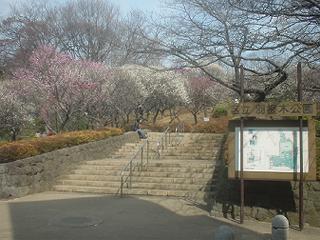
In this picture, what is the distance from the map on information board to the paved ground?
1.39m

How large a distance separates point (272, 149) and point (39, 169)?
7726 mm

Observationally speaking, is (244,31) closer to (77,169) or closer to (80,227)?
(80,227)

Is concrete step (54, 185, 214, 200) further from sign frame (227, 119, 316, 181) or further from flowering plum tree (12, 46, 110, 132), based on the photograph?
flowering plum tree (12, 46, 110, 132)

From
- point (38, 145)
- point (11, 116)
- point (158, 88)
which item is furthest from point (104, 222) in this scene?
point (158, 88)

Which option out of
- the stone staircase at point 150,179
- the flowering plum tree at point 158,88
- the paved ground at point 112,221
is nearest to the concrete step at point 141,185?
the stone staircase at point 150,179

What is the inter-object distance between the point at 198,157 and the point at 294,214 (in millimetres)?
9638

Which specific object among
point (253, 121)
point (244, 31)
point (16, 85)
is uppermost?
point (16, 85)

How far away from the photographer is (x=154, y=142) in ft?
78.4

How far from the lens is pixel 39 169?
14.8 metres

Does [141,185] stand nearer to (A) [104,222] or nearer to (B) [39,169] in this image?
(B) [39,169]

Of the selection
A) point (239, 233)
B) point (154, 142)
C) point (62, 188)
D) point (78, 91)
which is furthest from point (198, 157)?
point (239, 233)

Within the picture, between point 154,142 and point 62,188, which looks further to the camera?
point 154,142

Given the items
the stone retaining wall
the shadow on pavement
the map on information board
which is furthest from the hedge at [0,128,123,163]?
the map on information board

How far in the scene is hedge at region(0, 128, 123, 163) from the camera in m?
14.3
